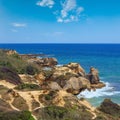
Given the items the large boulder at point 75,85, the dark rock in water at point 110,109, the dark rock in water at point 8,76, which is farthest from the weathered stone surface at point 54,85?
the dark rock in water at point 110,109

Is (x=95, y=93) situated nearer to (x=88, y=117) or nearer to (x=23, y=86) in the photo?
(x=23, y=86)

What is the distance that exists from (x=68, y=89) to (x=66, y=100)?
16.9m

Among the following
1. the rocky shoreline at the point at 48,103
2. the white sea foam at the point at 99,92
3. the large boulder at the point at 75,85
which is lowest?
the white sea foam at the point at 99,92

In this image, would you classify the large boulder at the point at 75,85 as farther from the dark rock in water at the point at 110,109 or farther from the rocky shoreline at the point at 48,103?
the dark rock in water at the point at 110,109

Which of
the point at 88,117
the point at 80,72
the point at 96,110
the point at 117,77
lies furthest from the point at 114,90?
the point at 88,117

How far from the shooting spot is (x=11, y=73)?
53.2 meters

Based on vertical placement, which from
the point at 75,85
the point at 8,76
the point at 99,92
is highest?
the point at 8,76

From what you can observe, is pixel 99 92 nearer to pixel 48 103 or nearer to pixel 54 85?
pixel 54 85

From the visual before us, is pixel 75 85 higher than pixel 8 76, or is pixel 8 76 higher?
pixel 8 76

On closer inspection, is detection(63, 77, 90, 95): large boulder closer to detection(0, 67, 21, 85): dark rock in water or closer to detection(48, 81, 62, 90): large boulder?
detection(48, 81, 62, 90): large boulder

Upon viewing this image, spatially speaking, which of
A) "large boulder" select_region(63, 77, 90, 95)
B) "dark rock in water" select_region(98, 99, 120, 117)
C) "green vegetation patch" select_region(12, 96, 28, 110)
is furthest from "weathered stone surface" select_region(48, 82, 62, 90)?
"green vegetation patch" select_region(12, 96, 28, 110)

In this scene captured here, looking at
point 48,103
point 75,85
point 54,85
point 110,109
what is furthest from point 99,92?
point 48,103

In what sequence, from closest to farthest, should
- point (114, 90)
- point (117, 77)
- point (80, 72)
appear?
point (114, 90) → point (80, 72) → point (117, 77)

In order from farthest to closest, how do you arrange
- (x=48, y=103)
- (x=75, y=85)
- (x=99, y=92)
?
(x=99, y=92), (x=75, y=85), (x=48, y=103)
